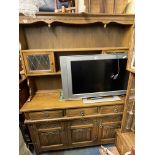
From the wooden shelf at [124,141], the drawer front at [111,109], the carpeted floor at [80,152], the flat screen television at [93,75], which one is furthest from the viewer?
the carpeted floor at [80,152]

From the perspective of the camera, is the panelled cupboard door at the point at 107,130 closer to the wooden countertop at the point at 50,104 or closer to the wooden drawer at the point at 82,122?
the wooden drawer at the point at 82,122

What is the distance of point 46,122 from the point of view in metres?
1.40

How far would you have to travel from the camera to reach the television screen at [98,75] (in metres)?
1.36

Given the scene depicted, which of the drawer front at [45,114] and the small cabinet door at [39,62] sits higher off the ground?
the small cabinet door at [39,62]

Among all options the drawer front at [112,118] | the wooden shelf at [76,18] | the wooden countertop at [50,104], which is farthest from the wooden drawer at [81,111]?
the wooden shelf at [76,18]

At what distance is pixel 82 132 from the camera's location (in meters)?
1.52

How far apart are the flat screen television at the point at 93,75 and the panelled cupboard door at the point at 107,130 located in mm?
382

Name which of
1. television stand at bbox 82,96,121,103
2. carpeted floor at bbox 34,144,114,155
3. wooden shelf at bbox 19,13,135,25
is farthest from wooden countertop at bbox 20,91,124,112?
wooden shelf at bbox 19,13,135,25

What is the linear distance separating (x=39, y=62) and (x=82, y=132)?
101 cm

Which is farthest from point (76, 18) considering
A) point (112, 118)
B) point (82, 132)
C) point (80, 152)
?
point (80, 152)

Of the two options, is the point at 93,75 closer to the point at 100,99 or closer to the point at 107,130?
the point at 100,99

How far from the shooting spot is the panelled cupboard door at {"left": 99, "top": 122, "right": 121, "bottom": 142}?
5.01 ft

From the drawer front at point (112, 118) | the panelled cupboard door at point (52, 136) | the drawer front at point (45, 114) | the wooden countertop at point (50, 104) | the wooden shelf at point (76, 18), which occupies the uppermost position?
the wooden shelf at point (76, 18)
